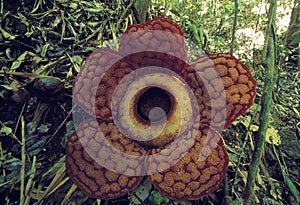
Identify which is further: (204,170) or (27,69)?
(27,69)

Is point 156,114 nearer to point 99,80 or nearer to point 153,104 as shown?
point 153,104

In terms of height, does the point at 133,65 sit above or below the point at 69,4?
below

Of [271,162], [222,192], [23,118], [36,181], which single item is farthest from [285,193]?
[23,118]

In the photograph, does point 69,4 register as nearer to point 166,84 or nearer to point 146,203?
point 166,84

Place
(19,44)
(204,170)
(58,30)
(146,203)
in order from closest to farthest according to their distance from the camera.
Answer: (204,170), (146,203), (19,44), (58,30)

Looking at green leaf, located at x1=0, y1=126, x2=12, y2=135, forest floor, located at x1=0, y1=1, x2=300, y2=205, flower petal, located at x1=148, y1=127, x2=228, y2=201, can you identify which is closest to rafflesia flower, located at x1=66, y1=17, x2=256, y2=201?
flower petal, located at x1=148, y1=127, x2=228, y2=201

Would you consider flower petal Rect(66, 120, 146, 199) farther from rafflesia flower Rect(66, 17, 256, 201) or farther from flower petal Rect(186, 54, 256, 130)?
flower petal Rect(186, 54, 256, 130)
